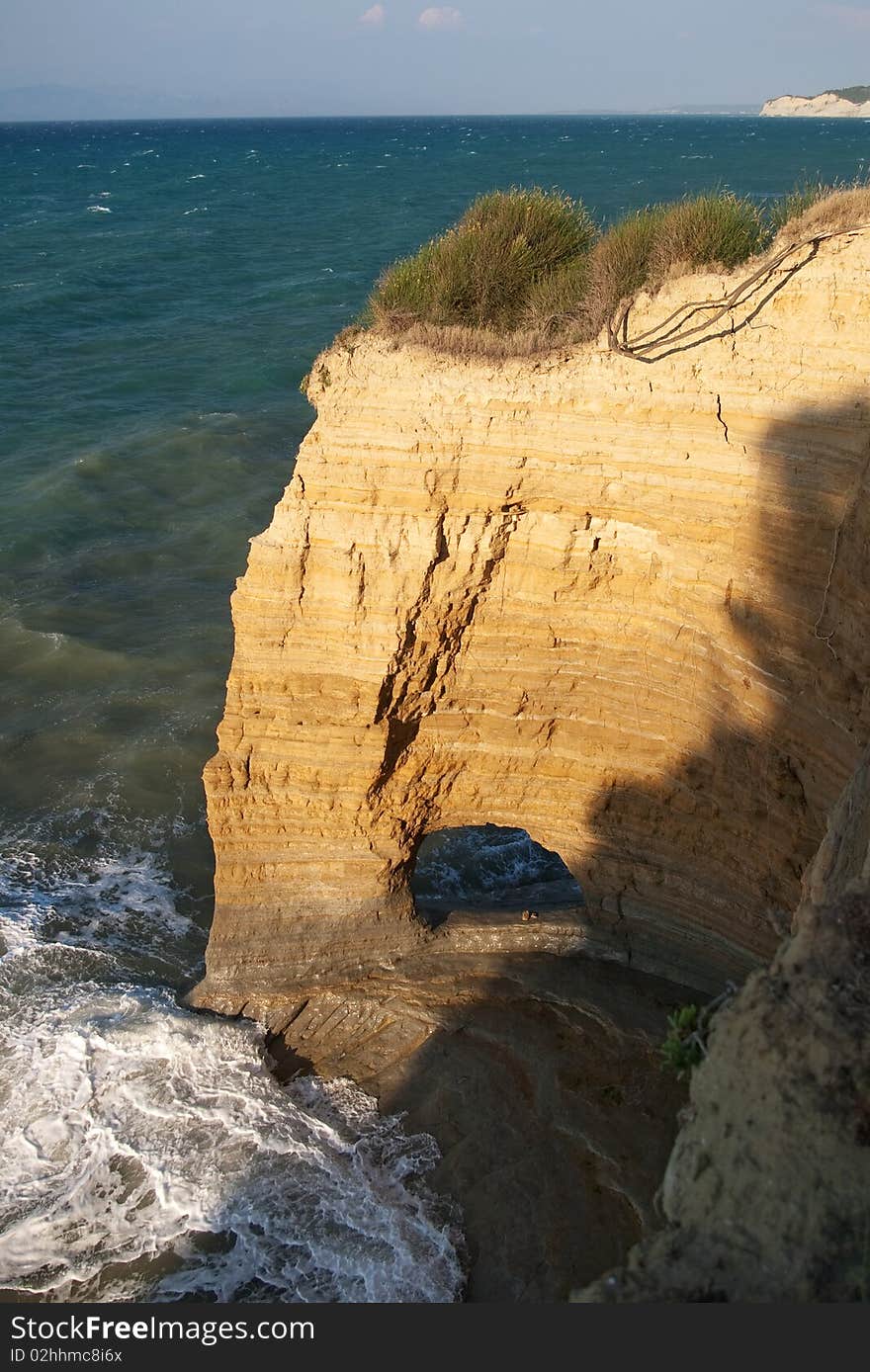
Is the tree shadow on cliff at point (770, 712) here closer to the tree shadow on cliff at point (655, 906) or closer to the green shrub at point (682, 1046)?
the tree shadow on cliff at point (655, 906)

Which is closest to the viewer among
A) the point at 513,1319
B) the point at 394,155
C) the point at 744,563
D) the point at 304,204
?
the point at 513,1319

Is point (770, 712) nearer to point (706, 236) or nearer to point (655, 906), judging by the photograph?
point (655, 906)

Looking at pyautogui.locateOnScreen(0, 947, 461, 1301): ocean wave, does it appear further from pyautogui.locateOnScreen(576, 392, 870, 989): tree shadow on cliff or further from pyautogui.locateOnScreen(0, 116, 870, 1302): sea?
pyautogui.locateOnScreen(576, 392, 870, 989): tree shadow on cliff

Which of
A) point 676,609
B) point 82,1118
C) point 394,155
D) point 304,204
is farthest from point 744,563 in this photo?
point 394,155

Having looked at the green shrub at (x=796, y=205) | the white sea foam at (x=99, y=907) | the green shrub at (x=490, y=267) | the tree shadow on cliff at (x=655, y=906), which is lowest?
the white sea foam at (x=99, y=907)

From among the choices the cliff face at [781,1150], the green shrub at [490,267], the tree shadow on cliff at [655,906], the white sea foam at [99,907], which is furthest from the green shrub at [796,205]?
the white sea foam at [99,907]

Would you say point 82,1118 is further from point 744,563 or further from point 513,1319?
point 744,563

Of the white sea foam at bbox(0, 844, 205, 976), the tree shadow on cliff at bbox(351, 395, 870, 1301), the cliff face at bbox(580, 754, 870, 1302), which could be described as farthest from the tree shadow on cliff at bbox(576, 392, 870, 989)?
the white sea foam at bbox(0, 844, 205, 976)
